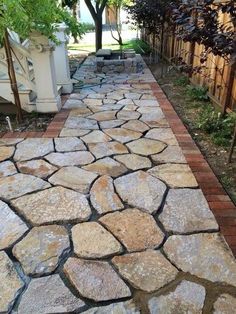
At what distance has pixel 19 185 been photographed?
2.32m

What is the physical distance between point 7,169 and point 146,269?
157cm

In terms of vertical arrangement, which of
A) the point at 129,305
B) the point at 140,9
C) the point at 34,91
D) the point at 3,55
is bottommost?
the point at 129,305

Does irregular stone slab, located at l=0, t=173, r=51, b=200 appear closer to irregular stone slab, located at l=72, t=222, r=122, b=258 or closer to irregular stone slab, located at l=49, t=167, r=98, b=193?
irregular stone slab, located at l=49, t=167, r=98, b=193

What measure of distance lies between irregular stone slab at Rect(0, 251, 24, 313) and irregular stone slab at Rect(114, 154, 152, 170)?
1286 millimetres

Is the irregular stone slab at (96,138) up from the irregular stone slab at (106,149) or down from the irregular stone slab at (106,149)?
up

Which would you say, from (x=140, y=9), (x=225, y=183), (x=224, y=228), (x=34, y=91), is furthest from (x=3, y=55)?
(x=140, y=9)

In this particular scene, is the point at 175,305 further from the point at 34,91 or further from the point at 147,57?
the point at 147,57

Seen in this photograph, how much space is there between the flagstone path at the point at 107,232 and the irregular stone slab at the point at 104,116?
24.8 inches

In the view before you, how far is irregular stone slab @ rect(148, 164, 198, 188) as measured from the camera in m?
2.30

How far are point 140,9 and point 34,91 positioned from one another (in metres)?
3.80

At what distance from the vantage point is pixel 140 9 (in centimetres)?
643

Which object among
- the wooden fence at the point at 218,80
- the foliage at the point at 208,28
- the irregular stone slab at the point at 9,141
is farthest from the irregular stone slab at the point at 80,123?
the wooden fence at the point at 218,80

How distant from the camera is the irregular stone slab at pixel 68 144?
2.92 metres

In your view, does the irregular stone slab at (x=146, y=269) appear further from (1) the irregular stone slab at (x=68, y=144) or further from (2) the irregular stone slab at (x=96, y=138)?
(2) the irregular stone slab at (x=96, y=138)
